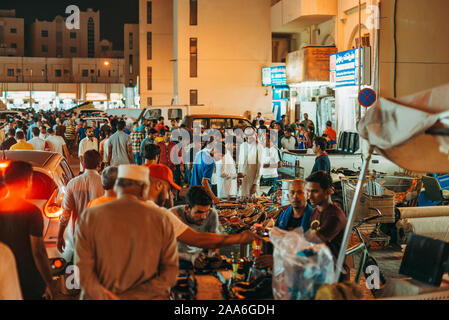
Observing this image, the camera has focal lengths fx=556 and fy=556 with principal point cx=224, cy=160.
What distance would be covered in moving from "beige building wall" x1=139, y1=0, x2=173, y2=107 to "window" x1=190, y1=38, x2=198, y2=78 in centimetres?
1587

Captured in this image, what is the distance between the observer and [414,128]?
4.06m

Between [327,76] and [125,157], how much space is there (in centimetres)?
1278

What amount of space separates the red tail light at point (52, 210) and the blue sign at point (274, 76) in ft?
75.8

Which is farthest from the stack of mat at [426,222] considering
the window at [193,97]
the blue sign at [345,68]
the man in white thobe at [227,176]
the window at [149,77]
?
the window at [149,77]

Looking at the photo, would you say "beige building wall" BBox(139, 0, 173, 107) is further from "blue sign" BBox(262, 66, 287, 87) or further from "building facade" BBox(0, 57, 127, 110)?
"building facade" BBox(0, 57, 127, 110)

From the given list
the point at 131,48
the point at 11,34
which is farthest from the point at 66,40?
the point at 131,48

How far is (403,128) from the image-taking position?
164 inches

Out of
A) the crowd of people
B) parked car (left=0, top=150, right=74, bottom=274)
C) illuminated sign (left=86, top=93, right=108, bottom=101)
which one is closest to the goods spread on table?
the crowd of people

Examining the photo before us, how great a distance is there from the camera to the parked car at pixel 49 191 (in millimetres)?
6711

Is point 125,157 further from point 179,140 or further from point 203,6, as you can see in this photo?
point 203,6

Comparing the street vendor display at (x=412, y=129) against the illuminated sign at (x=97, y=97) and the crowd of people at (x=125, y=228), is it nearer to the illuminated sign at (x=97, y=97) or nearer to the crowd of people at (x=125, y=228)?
the crowd of people at (x=125, y=228)

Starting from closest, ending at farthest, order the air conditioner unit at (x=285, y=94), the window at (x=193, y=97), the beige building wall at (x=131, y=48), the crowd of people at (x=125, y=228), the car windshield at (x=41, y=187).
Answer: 1. the crowd of people at (x=125, y=228)
2. the car windshield at (x=41, y=187)
3. the air conditioner unit at (x=285, y=94)
4. the window at (x=193, y=97)
5. the beige building wall at (x=131, y=48)

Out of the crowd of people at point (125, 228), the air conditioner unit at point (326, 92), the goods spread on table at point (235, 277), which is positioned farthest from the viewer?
the air conditioner unit at point (326, 92)

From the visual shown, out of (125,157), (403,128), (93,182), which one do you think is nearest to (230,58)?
(125,157)
